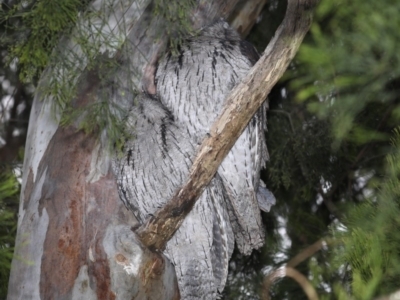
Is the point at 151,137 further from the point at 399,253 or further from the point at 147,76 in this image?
the point at 399,253

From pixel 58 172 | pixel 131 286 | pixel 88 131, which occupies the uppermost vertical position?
pixel 88 131

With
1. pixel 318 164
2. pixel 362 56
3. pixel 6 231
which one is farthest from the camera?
pixel 318 164

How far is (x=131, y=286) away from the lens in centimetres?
221

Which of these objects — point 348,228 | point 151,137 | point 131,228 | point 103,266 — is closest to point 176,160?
point 151,137

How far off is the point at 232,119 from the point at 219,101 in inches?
9.7

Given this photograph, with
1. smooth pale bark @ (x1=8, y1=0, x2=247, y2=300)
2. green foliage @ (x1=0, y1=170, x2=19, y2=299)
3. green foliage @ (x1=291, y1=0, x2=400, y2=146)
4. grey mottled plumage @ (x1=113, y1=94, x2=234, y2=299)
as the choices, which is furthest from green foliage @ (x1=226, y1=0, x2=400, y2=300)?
green foliage @ (x1=0, y1=170, x2=19, y2=299)

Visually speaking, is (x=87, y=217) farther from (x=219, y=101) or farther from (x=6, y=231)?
(x=6, y=231)

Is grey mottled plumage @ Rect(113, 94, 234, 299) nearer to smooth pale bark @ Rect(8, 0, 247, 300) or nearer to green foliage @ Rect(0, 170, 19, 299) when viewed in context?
smooth pale bark @ Rect(8, 0, 247, 300)

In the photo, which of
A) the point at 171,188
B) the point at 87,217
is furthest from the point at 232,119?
the point at 87,217

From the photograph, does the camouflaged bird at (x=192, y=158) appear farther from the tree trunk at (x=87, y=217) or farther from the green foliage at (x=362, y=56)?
the green foliage at (x=362, y=56)

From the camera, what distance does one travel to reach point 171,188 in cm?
235

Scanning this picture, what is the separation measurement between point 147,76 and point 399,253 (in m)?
0.98

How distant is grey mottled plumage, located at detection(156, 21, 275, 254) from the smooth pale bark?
5.0 inches

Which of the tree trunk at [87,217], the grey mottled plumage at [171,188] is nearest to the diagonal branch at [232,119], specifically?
the tree trunk at [87,217]
